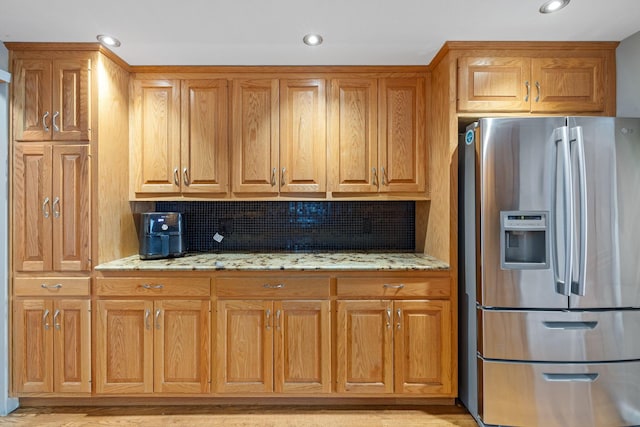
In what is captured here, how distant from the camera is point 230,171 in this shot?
106 inches

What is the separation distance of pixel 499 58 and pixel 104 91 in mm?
2526

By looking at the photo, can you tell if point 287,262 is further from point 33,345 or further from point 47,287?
point 33,345

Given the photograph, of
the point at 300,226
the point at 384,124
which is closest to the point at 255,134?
the point at 300,226

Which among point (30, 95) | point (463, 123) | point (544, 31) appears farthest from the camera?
point (463, 123)

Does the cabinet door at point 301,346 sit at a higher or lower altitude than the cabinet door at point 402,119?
lower

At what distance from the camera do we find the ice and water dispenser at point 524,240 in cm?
200

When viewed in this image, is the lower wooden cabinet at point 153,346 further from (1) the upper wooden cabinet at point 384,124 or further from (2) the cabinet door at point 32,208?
(1) the upper wooden cabinet at point 384,124

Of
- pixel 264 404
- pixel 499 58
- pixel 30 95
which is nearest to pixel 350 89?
pixel 499 58

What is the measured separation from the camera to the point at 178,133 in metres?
2.67

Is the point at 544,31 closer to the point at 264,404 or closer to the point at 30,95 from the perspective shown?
the point at 264,404

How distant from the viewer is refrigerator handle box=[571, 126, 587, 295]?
196 centimetres

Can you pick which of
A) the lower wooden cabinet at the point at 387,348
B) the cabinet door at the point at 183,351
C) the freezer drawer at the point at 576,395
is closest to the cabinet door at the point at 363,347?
the lower wooden cabinet at the point at 387,348

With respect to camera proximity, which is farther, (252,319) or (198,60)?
(198,60)

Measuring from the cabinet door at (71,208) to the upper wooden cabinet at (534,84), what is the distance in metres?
2.41
